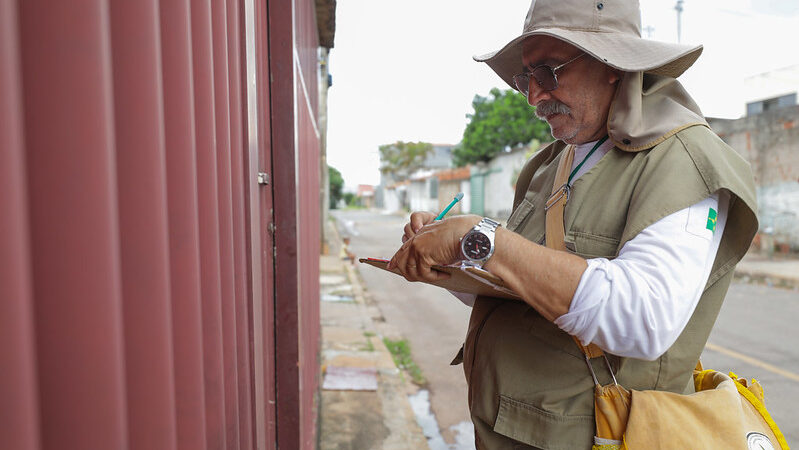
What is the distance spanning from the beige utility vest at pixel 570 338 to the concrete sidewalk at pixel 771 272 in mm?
9357

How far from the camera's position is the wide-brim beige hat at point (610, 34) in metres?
1.23

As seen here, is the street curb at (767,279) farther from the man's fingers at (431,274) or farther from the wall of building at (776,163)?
the man's fingers at (431,274)

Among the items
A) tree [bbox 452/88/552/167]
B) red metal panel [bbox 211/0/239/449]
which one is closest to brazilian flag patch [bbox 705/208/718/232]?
red metal panel [bbox 211/0/239/449]

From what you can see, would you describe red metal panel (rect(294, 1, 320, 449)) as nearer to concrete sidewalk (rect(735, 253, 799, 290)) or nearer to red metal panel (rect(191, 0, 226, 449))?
red metal panel (rect(191, 0, 226, 449))

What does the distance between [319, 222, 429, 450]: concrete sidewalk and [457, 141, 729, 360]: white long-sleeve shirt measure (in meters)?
2.80

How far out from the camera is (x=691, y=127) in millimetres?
1226

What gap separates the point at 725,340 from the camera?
19.0 ft

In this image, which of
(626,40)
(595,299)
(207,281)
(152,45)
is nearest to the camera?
(152,45)

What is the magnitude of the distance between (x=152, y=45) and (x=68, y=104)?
16 centimetres

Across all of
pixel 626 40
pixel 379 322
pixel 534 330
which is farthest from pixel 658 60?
pixel 379 322

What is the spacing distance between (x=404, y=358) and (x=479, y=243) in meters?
4.64

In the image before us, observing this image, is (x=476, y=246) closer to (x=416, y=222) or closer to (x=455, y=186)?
(x=416, y=222)

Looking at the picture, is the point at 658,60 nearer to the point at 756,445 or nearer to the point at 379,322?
the point at 756,445

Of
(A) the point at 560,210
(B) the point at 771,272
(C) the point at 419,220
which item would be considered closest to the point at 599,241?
(A) the point at 560,210
